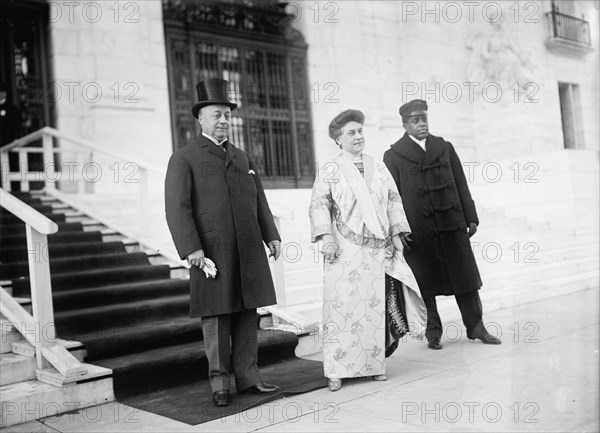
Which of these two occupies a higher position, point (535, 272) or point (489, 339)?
point (535, 272)

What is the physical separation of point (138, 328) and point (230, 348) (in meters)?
1.00

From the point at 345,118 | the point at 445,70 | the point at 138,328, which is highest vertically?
the point at 445,70

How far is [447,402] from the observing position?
351 cm

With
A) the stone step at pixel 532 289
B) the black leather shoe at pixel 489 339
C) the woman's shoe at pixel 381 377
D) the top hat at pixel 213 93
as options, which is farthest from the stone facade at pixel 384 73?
the top hat at pixel 213 93

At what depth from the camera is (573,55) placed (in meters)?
15.1

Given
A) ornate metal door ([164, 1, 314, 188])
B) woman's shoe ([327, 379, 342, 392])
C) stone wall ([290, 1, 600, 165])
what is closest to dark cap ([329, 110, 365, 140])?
woman's shoe ([327, 379, 342, 392])

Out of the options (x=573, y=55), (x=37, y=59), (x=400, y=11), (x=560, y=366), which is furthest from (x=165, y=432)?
(x=573, y=55)

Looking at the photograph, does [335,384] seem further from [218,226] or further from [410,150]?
[410,150]

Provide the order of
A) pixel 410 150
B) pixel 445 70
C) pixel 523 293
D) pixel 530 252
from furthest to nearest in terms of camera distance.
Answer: pixel 445 70 → pixel 530 252 → pixel 523 293 → pixel 410 150

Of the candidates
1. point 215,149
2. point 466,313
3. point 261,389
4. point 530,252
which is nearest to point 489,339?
point 466,313

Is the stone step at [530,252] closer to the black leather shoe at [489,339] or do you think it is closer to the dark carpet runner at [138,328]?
the dark carpet runner at [138,328]

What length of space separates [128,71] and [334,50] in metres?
4.35

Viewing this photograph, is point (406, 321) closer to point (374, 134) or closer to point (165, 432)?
point (165, 432)

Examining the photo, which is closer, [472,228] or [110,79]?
[472,228]
